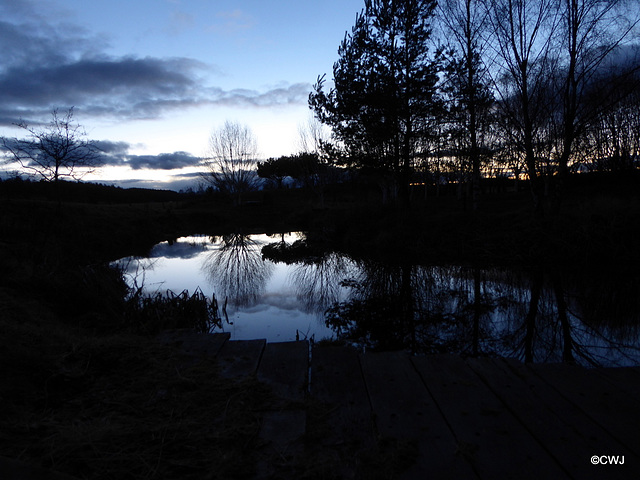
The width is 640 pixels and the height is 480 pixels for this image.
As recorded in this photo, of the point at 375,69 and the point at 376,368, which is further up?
the point at 375,69

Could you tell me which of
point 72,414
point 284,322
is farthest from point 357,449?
point 284,322

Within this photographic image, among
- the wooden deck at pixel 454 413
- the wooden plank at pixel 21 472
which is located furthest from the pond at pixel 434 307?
Answer: the wooden plank at pixel 21 472

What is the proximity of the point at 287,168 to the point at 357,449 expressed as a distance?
60.0 metres

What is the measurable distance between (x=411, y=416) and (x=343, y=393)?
0.56 metres

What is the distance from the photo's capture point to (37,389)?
8.41 feet

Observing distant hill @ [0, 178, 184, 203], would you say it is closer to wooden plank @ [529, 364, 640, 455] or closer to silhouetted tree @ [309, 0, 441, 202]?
silhouetted tree @ [309, 0, 441, 202]

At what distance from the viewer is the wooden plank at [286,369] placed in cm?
277

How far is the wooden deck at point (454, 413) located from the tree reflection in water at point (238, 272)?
471cm

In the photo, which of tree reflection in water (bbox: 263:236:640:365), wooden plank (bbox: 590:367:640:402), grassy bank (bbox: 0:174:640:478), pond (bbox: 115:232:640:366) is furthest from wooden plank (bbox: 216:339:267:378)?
wooden plank (bbox: 590:367:640:402)

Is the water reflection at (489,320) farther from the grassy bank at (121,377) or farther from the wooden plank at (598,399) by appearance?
the grassy bank at (121,377)

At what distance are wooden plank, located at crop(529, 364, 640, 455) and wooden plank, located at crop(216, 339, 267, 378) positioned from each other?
2383 mm

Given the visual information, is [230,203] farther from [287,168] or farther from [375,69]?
[375,69]

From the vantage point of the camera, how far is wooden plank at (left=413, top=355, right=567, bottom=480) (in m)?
1.82

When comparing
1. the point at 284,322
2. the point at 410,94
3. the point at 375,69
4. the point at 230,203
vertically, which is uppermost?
the point at 375,69
